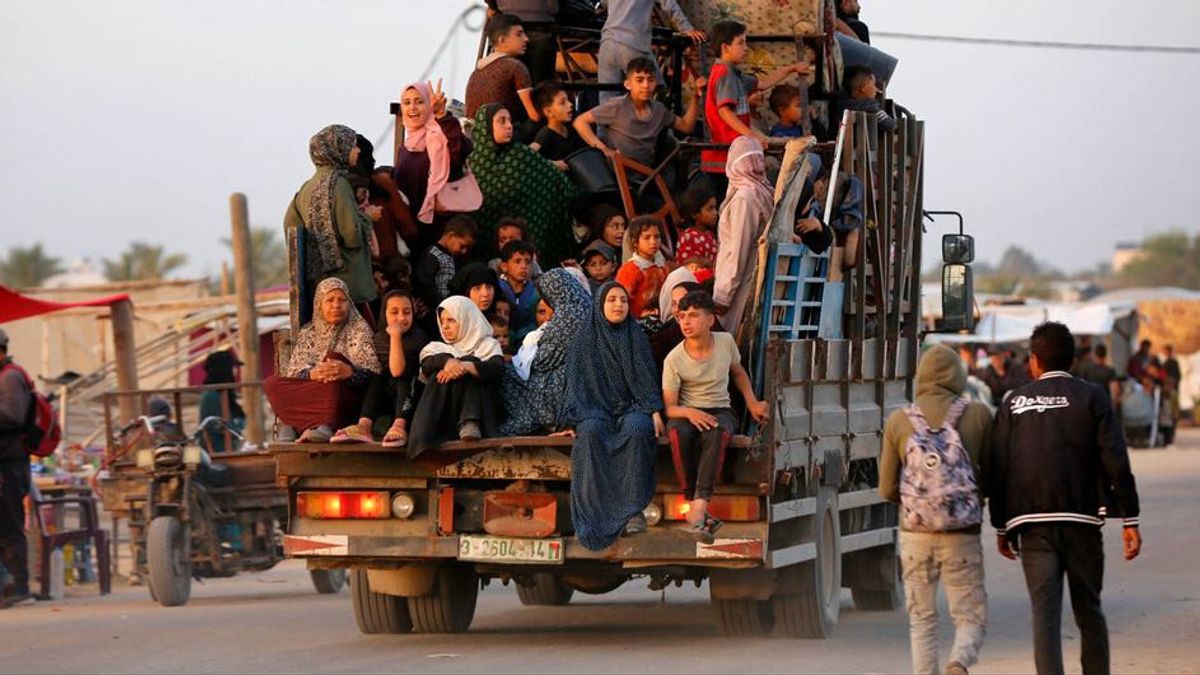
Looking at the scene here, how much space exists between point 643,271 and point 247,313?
1321cm

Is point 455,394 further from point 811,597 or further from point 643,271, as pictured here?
point 811,597

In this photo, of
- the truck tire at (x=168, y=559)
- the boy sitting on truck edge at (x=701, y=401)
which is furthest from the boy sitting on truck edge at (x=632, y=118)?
the truck tire at (x=168, y=559)

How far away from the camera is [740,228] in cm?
1209

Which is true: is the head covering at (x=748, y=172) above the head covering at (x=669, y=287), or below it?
above

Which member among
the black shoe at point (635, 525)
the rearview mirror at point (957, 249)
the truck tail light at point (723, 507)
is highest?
the rearview mirror at point (957, 249)

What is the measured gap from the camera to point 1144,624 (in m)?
13.3

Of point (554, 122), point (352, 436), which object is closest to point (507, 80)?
point (554, 122)

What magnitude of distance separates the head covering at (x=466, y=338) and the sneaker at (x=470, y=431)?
A: 380 mm

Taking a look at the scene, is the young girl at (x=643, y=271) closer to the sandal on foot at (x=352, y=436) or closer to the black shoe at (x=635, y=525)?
the black shoe at (x=635, y=525)

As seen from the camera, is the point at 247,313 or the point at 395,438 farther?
the point at 247,313

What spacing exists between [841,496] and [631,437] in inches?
94.6

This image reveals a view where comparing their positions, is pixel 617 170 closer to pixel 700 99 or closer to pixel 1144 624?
pixel 700 99

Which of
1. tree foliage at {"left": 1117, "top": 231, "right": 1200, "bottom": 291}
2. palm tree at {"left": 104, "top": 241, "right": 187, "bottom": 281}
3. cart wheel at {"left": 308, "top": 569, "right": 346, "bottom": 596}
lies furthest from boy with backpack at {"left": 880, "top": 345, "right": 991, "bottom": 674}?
tree foliage at {"left": 1117, "top": 231, "right": 1200, "bottom": 291}

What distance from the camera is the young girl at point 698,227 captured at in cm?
1281
